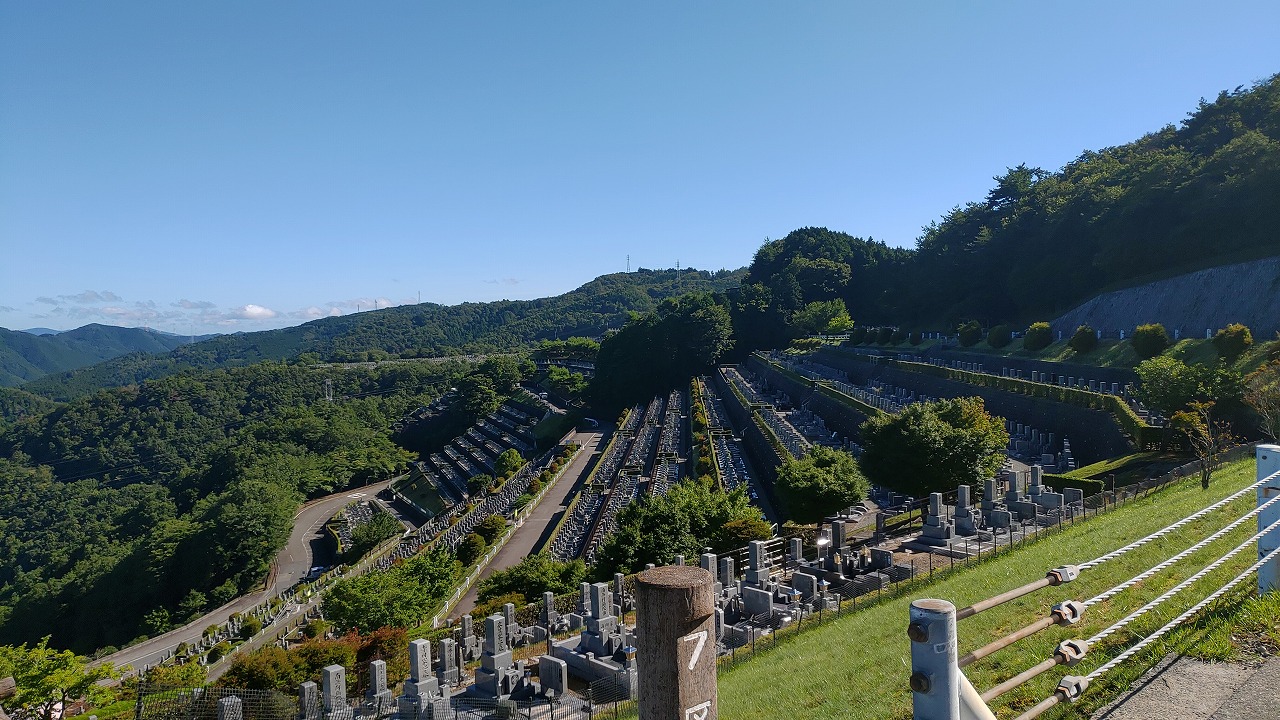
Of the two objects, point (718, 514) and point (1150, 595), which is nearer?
point (1150, 595)

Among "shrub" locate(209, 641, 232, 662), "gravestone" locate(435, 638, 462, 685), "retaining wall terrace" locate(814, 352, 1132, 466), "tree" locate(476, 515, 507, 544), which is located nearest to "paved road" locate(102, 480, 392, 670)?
"shrub" locate(209, 641, 232, 662)

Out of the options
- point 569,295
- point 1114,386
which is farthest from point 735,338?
point 569,295

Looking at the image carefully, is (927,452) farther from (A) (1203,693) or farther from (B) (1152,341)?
(A) (1203,693)

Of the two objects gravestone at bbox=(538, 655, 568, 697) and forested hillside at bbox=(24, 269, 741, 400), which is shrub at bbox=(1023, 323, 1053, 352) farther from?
forested hillside at bbox=(24, 269, 741, 400)

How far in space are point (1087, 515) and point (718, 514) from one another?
9.68 meters

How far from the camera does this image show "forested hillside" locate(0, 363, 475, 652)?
132 feet

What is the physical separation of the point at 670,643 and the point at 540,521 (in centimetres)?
3231

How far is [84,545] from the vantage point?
172 ft

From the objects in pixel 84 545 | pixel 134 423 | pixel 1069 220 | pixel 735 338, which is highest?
pixel 1069 220

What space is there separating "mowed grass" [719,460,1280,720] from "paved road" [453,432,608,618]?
14810mm

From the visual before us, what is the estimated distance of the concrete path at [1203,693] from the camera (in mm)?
3615

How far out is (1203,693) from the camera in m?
3.77

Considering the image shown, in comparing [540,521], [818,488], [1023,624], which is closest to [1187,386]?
[818,488]

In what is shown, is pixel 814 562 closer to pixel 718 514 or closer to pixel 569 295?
pixel 718 514
